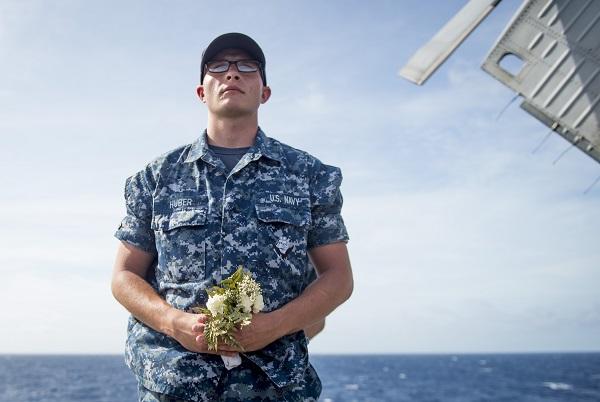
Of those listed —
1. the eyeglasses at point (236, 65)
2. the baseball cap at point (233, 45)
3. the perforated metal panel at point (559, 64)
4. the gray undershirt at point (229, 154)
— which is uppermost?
the perforated metal panel at point (559, 64)

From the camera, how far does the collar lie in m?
4.05

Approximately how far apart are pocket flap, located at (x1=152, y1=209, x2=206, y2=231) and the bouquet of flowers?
0.52 metres

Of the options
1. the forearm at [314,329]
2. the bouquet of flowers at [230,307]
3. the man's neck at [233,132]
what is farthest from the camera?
the forearm at [314,329]

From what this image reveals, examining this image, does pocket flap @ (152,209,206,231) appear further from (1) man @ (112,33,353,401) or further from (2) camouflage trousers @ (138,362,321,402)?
(2) camouflage trousers @ (138,362,321,402)

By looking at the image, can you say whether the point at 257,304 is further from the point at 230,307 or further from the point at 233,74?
the point at 233,74

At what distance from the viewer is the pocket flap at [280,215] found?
12.7 feet

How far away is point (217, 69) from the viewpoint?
4.09 meters

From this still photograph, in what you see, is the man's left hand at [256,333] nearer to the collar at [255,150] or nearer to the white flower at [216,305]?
the white flower at [216,305]

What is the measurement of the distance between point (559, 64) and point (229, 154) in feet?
31.9

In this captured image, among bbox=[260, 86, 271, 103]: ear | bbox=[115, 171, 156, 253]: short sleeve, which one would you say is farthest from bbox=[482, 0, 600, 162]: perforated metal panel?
bbox=[115, 171, 156, 253]: short sleeve

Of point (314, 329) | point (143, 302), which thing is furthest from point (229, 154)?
point (314, 329)

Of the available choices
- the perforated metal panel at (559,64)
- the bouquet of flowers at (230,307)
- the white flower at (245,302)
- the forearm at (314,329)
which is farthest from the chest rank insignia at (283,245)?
the perforated metal panel at (559,64)

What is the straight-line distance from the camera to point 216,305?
10.9ft

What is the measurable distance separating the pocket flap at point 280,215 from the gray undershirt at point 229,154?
382 millimetres
